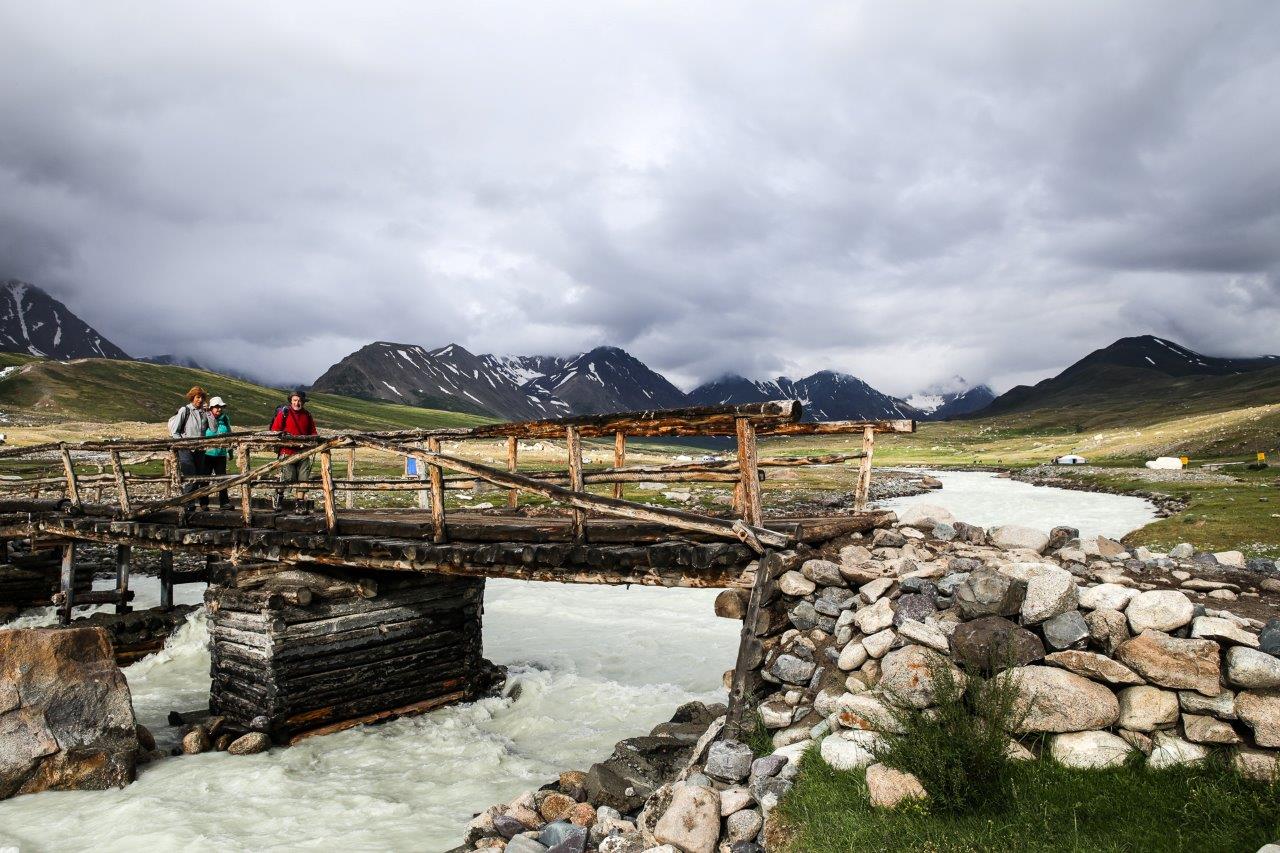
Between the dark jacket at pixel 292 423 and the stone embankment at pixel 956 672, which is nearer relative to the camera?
the stone embankment at pixel 956 672

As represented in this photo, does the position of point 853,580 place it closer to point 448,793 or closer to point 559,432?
point 559,432

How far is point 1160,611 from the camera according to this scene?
662 centimetres

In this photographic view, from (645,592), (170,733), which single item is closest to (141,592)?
(170,733)

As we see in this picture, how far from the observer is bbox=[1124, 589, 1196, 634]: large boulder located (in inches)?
258

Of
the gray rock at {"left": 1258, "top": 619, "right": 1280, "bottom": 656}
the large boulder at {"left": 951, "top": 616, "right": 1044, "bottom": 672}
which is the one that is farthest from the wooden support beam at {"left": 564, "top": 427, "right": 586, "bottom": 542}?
the gray rock at {"left": 1258, "top": 619, "right": 1280, "bottom": 656}

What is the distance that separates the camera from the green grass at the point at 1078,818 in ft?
17.6

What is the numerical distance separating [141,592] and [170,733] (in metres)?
19.6

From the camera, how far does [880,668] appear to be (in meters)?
7.71

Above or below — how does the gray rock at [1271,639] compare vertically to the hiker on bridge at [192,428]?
below

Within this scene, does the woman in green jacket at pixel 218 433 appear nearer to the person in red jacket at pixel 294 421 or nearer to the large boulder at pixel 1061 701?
the person in red jacket at pixel 294 421

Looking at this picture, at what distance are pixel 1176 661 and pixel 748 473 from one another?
15.7 feet

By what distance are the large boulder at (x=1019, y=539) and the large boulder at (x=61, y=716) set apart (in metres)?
14.9

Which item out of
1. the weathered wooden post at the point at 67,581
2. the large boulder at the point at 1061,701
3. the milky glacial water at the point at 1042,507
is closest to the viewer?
the large boulder at the point at 1061,701

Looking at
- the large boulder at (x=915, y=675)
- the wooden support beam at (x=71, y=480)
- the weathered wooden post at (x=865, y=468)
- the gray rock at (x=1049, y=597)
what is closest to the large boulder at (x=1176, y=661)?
the gray rock at (x=1049, y=597)
